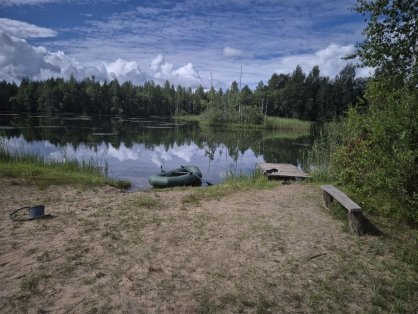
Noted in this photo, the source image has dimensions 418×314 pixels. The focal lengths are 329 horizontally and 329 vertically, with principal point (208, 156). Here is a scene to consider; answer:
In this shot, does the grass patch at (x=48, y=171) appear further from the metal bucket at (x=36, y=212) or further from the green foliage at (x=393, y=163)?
the green foliage at (x=393, y=163)

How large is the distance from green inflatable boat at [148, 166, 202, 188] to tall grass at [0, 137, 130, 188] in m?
1.02

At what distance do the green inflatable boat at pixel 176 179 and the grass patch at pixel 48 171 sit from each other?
1.02 meters

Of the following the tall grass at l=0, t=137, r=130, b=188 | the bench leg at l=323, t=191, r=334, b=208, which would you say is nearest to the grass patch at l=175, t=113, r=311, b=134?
the tall grass at l=0, t=137, r=130, b=188

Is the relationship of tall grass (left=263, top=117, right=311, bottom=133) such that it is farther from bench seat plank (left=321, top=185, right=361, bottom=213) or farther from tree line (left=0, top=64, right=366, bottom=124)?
bench seat plank (left=321, top=185, right=361, bottom=213)

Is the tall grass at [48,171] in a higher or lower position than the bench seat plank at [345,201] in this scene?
lower

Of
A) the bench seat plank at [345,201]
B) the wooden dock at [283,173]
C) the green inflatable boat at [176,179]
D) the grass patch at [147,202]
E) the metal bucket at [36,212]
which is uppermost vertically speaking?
the bench seat plank at [345,201]

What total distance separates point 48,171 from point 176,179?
13.1 ft

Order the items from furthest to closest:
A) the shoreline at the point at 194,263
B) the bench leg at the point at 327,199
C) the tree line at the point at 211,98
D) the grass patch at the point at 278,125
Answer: the tree line at the point at 211,98 → the grass patch at the point at 278,125 → the bench leg at the point at 327,199 → the shoreline at the point at 194,263

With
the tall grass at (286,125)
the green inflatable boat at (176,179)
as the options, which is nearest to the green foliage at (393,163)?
the green inflatable boat at (176,179)

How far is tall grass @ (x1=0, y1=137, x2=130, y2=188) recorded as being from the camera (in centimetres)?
916

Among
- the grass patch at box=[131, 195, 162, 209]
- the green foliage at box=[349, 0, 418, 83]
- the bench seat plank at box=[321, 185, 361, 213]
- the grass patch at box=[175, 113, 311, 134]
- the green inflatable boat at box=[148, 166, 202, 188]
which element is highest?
the green foliage at box=[349, 0, 418, 83]

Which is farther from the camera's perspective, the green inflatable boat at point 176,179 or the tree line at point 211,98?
the tree line at point 211,98

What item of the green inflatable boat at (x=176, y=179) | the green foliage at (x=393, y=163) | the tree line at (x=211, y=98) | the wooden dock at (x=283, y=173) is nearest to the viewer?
the green foliage at (x=393, y=163)

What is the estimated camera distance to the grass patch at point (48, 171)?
9133 millimetres
